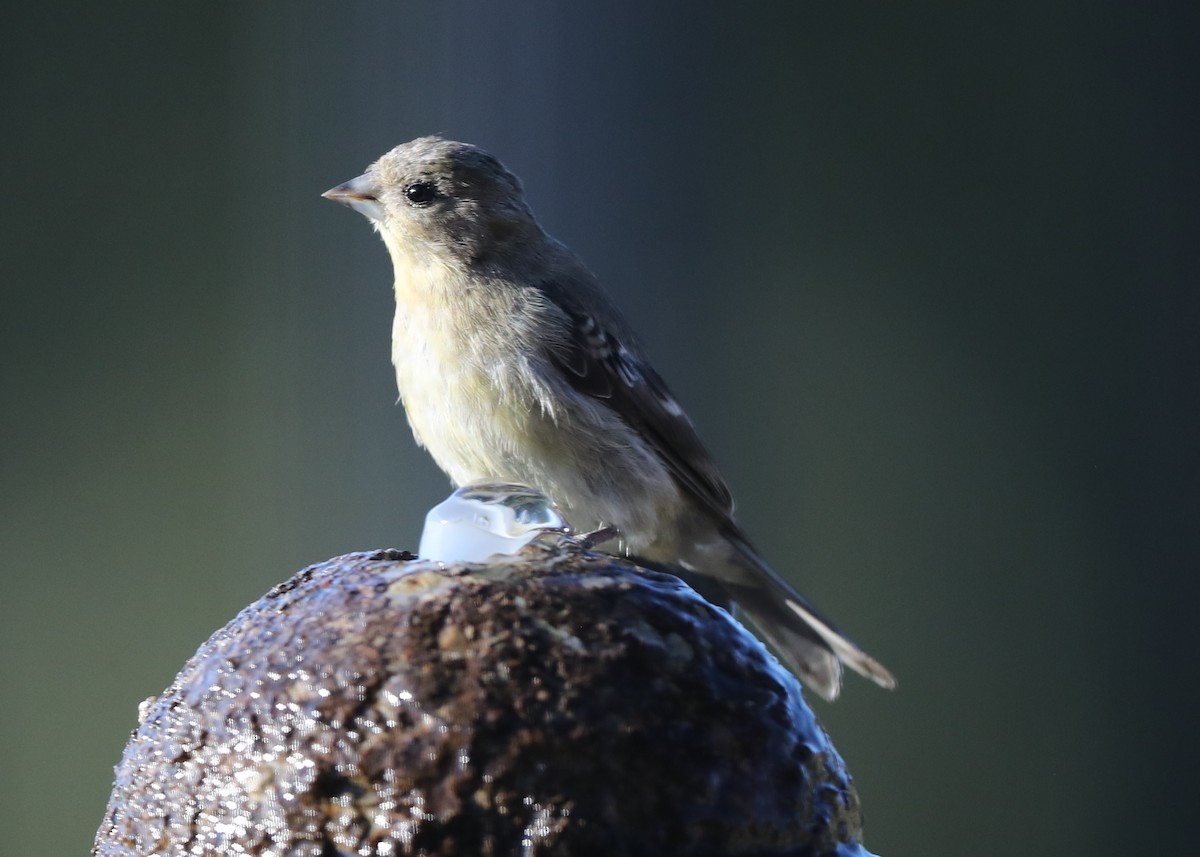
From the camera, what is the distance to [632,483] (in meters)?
1.73

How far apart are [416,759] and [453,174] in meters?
1.19

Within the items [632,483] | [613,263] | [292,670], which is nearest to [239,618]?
[292,670]

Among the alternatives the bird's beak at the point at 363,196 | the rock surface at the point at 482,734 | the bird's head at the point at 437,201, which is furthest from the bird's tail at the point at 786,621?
the rock surface at the point at 482,734

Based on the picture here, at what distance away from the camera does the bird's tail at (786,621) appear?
1723 mm

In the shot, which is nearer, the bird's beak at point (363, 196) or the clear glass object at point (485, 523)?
the clear glass object at point (485, 523)

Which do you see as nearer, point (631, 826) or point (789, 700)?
point (631, 826)

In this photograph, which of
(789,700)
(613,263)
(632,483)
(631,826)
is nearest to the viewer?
(631,826)

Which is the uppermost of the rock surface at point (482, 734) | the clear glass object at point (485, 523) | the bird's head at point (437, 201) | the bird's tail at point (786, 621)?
the bird's head at point (437, 201)

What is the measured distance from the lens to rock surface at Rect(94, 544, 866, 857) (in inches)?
29.8

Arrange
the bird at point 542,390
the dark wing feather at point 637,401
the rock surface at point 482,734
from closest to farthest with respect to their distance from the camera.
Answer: the rock surface at point 482,734 < the bird at point 542,390 < the dark wing feather at point 637,401

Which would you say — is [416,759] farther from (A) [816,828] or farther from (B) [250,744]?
(A) [816,828]

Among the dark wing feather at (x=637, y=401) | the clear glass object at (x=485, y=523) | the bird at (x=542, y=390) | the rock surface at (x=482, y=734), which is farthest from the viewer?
the dark wing feather at (x=637, y=401)

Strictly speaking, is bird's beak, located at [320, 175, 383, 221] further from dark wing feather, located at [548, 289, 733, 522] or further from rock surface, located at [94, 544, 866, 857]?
rock surface, located at [94, 544, 866, 857]

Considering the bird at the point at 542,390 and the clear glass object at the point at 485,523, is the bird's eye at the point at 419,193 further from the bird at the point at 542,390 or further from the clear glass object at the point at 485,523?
the clear glass object at the point at 485,523
